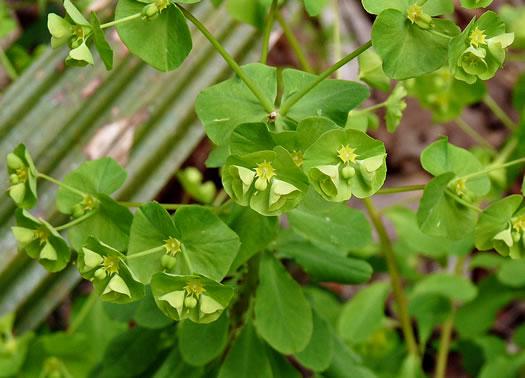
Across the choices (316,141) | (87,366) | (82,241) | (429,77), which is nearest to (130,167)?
(87,366)

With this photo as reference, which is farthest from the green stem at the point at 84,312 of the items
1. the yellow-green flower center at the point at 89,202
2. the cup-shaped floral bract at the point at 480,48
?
the cup-shaped floral bract at the point at 480,48

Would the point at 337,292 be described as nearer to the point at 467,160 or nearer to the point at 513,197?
the point at 467,160

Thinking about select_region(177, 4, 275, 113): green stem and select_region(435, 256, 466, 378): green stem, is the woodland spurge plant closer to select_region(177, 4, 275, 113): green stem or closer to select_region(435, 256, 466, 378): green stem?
select_region(177, 4, 275, 113): green stem

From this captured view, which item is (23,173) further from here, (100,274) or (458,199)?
(458,199)

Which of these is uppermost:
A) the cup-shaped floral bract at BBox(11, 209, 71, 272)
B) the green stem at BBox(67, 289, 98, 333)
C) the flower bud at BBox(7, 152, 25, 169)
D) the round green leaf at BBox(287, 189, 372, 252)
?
the flower bud at BBox(7, 152, 25, 169)

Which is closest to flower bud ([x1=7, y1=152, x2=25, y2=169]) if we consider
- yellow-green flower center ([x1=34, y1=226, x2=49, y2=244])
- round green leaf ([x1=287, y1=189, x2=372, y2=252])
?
yellow-green flower center ([x1=34, y1=226, x2=49, y2=244])

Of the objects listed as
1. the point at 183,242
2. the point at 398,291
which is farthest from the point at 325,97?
the point at 398,291

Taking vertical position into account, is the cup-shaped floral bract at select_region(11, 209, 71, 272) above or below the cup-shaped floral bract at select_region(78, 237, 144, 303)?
above
